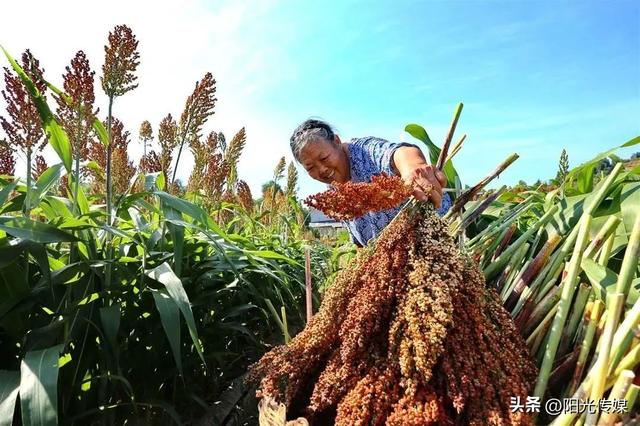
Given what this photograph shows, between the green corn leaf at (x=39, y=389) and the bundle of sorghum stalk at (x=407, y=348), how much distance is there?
39 cm

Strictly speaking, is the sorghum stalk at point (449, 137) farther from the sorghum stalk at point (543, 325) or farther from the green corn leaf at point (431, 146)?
the green corn leaf at point (431, 146)

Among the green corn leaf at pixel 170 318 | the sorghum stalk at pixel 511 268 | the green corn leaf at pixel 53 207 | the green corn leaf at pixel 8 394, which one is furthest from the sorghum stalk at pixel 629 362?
the green corn leaf at pixel 53 207

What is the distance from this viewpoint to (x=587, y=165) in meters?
1.53

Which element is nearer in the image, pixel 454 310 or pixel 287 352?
pixel 454 310

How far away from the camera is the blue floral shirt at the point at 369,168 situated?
175 centimetres

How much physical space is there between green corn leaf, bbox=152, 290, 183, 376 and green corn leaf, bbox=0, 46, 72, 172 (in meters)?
0.52

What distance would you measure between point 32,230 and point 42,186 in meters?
0.34

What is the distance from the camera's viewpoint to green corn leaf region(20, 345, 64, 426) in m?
0.84

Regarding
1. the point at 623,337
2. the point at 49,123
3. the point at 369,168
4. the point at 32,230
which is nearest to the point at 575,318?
the point at 623,337

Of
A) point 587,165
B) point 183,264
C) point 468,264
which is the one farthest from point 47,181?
point 587,165

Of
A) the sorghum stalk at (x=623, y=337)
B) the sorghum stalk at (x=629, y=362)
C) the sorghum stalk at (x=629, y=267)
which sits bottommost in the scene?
the sorghum stalk at (x=629, y=362)

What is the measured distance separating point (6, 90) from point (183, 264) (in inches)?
28.1

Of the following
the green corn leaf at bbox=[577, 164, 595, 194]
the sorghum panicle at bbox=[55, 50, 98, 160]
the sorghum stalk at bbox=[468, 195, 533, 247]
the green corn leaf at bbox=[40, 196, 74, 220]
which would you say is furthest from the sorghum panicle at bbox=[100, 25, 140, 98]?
the green corn leaf at bbox=[577, 164, 595, 194]

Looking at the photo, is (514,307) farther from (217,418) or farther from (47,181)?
(47,181)
